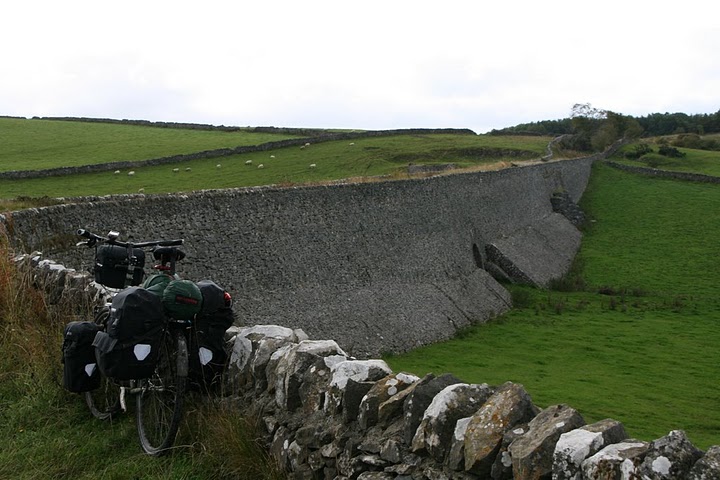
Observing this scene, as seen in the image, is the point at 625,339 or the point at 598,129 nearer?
the point at 625,339

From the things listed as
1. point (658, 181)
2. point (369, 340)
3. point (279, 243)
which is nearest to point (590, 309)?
Result: point (369, 340)

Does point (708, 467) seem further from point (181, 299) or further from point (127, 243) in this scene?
point (127, 243)

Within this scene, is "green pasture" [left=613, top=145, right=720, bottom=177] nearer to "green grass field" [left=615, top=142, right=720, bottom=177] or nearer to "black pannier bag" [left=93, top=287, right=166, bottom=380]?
"green grass field" [left=615, top=142, right=720, bottom=177]

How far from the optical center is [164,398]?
6.22 meters

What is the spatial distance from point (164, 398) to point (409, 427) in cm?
260

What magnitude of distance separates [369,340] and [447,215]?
13021 millimetres

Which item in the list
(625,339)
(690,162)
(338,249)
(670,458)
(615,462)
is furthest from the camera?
(690,162)

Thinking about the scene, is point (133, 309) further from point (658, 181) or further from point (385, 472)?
point (658, 181)

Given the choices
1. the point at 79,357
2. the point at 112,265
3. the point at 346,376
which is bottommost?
the point at 79,357

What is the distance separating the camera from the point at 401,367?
2223 cm

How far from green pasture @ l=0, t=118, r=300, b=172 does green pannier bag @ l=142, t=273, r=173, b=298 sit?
45.3 metres

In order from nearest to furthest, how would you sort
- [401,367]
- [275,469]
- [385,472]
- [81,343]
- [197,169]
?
[385,472] < [275,469] < [81,343] < [401,367] < [197,169]

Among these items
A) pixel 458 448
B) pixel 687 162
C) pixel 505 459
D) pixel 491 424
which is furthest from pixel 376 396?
pixel 687 162

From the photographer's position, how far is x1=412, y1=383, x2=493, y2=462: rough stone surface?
443cm
